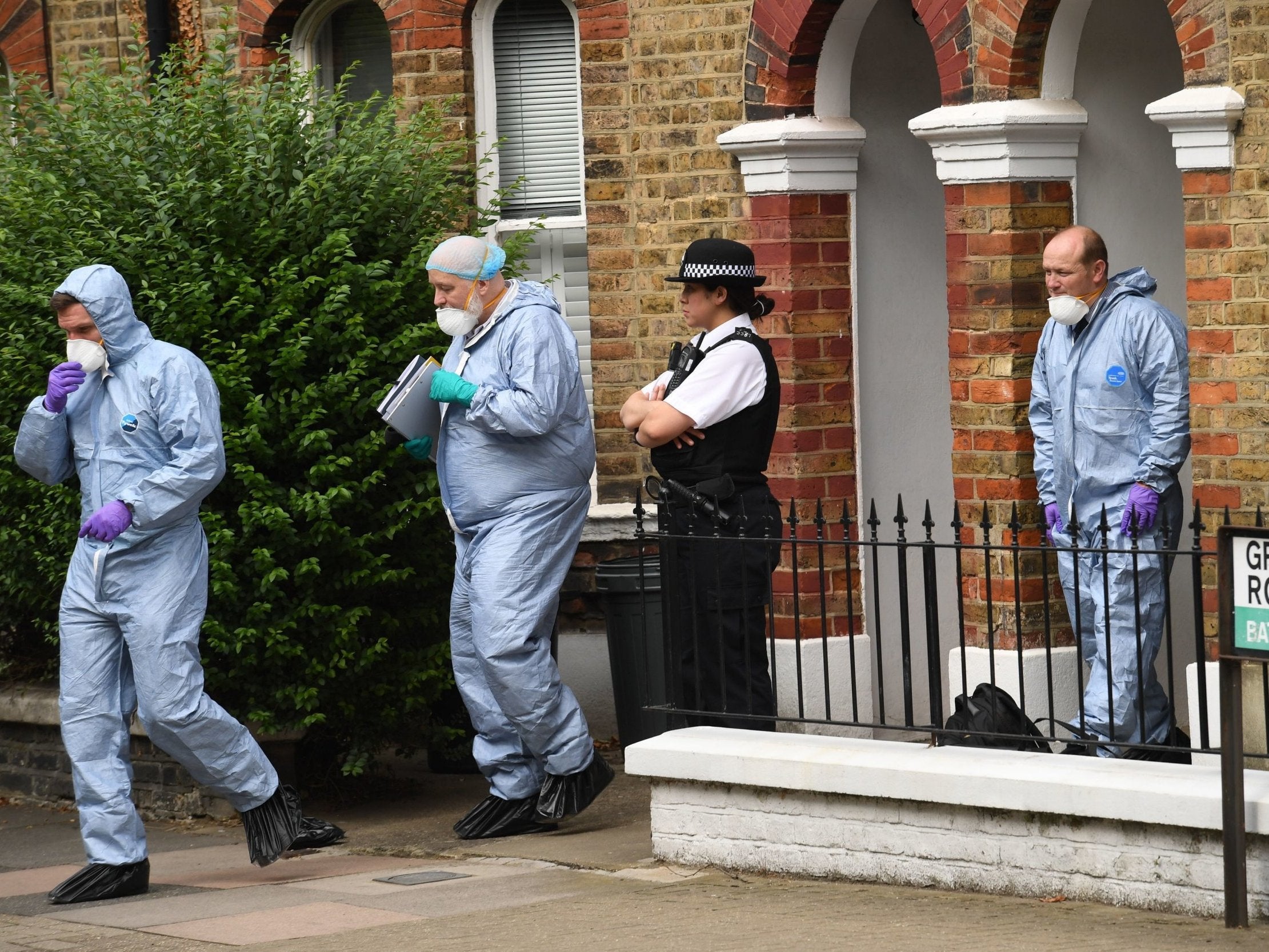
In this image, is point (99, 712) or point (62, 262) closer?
point (99, 712)

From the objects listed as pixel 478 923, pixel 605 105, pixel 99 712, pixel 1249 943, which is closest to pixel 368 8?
pixel 605 105

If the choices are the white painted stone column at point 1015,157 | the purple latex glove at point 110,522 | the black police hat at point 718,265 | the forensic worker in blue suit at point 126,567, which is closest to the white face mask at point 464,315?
the black police hat at point 718,265

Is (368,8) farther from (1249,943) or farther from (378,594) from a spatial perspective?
(1249,943)

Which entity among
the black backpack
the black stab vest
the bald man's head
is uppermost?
the bald man's head

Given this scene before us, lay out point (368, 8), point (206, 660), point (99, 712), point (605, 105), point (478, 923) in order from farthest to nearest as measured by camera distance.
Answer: point (368, 8) < point (605, 105) < point (206, 660) < point (99, 712) < point (478, 923)

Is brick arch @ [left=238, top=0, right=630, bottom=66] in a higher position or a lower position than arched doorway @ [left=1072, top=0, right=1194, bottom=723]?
higher

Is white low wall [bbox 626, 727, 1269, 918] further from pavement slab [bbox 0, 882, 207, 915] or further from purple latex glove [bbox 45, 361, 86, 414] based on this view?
purple latex glove [bbox 45, 361, 86, 414]

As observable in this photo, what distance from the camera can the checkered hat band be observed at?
7242 millimetres

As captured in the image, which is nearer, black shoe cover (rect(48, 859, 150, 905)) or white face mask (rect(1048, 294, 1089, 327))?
black shoe cover (rect(48, 859, 150, 905))

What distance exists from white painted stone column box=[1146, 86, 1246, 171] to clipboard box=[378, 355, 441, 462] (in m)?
2.76

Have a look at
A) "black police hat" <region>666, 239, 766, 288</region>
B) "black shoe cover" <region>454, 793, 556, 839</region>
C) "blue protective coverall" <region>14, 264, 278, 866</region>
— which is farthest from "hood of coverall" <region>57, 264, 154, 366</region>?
"black shoe cover" <region>454, 793, 556, 839</region>

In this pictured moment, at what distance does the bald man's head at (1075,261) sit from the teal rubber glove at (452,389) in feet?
6.80

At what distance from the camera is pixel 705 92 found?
957 cm

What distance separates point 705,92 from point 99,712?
421 centimetres
